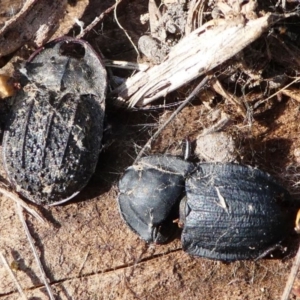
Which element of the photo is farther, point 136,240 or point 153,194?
point 136,240

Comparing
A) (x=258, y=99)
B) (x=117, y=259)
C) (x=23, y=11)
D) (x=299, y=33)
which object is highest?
(x=23, y=11)

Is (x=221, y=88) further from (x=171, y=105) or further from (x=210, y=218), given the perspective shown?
(x=210, y=218)

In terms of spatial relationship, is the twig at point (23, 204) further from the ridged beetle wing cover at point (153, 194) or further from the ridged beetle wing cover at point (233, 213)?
the ridged beetle wing cover at point (233, 213)

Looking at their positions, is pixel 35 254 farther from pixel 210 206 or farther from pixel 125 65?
pixel 125 65

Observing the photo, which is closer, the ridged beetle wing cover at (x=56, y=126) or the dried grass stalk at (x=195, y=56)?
the dried grass stalk at (x=195, y=56)

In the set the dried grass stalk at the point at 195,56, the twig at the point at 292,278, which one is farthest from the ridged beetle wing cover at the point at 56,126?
the twig at the point at 292,278

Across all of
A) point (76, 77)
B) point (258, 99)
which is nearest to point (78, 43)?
point (76, 77)

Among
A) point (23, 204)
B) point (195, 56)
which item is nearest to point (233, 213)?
point (195, 56)
